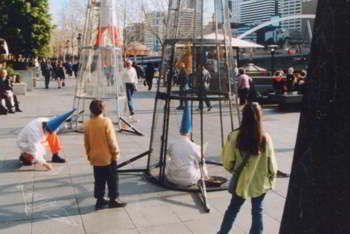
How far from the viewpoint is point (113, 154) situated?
5586mm

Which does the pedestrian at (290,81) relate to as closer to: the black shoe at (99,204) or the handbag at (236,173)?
the black shoe at (99,204)

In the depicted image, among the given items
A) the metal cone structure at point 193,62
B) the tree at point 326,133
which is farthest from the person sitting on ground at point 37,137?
the tree at point 326,133

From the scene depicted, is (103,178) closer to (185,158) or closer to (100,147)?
(100,147)

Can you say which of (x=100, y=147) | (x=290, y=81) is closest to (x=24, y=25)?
(x=290, y=81)

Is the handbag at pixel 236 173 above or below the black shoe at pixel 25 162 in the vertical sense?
above

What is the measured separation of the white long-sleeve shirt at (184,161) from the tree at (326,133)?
14.9 feet

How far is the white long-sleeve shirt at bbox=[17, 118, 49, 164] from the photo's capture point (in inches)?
294

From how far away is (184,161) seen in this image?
6359 mm

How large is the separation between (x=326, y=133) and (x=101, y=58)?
10973mm

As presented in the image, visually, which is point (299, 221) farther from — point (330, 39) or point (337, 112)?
point (330, 39)

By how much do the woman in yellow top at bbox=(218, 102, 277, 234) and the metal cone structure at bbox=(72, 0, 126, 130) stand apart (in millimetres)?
7957

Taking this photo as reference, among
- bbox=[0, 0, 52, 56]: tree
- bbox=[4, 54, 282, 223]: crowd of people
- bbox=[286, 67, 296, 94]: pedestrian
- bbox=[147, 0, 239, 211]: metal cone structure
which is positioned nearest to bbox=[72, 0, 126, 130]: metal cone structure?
bbox=[4, 54, 282, 223]: crowd of people

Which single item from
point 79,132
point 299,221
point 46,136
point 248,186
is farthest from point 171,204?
point 79,132

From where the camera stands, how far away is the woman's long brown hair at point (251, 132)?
4.14 metres
